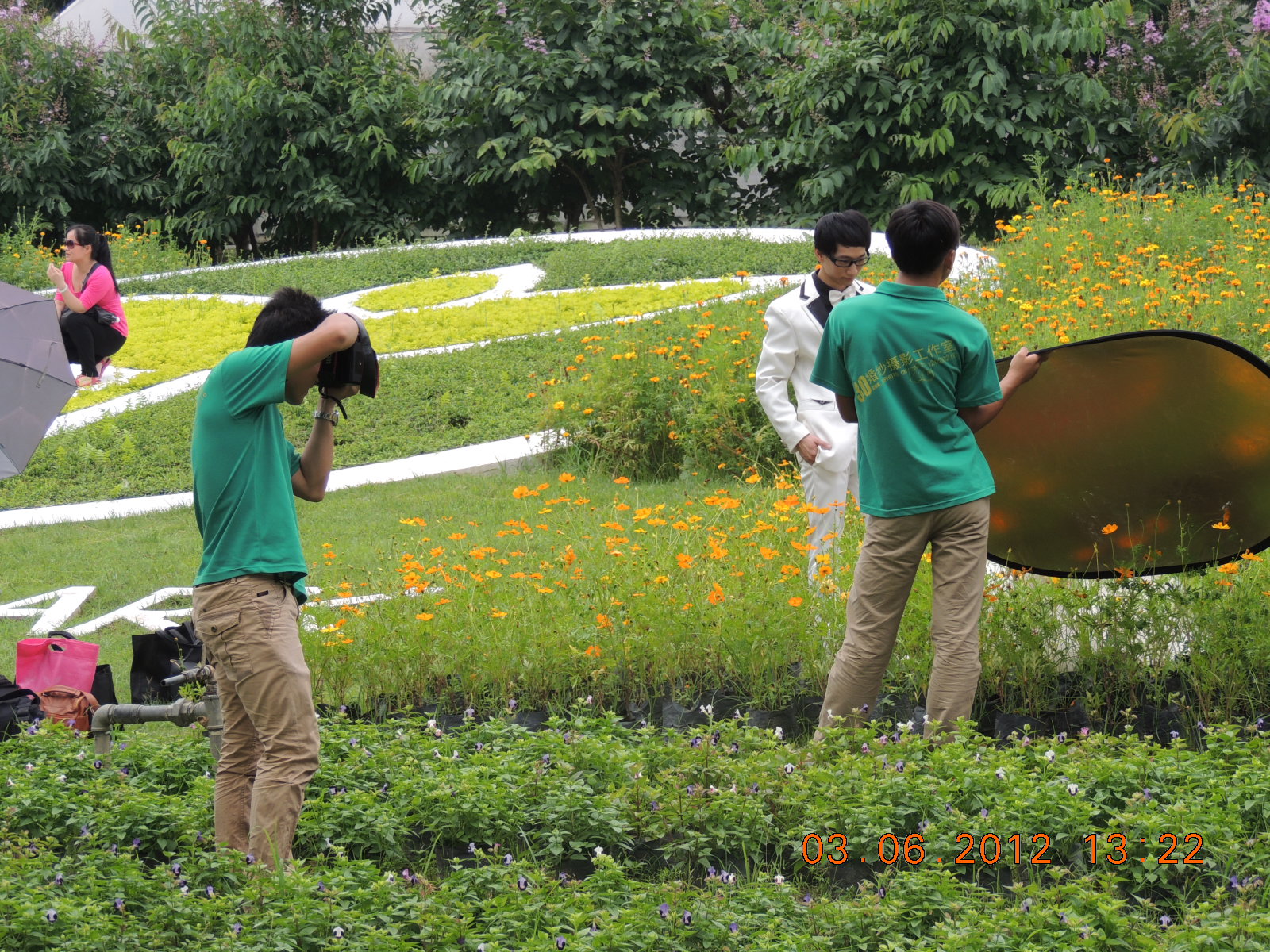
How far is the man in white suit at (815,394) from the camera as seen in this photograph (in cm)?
504

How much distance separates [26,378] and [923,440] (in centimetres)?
369

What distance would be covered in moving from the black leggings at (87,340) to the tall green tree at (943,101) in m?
8.70

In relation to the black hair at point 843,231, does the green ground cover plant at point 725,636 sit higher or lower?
lower

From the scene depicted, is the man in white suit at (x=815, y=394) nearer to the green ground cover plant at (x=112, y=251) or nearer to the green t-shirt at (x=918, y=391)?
the green t-shirt at (x=918, y=391)

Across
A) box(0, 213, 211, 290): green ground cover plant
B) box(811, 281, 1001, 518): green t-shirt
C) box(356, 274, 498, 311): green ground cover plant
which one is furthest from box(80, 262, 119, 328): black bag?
box(811, 281, 1001, 518): green t-shirt

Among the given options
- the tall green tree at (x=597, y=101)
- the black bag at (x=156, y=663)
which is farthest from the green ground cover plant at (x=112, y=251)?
the black bag at (x=156, y=663)

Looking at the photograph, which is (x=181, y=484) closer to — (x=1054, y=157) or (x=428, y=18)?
(x=1054, y=157)

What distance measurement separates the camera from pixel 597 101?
19.3 metres

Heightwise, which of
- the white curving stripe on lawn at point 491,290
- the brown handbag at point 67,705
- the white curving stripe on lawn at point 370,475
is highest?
the white curving stripe on lawn at point 491,290

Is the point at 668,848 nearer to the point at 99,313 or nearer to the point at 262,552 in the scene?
the point at 262,552

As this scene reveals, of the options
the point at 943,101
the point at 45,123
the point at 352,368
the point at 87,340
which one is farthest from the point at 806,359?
the point at 45,123

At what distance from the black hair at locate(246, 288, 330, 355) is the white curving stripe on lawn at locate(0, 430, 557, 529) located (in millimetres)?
5544

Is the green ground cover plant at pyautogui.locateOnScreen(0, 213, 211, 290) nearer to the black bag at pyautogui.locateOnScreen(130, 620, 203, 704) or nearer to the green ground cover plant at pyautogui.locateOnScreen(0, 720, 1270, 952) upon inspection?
the black bag at pyautogui.locateOnScreen(130, 620, 203, 704)

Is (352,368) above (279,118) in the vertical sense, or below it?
below
